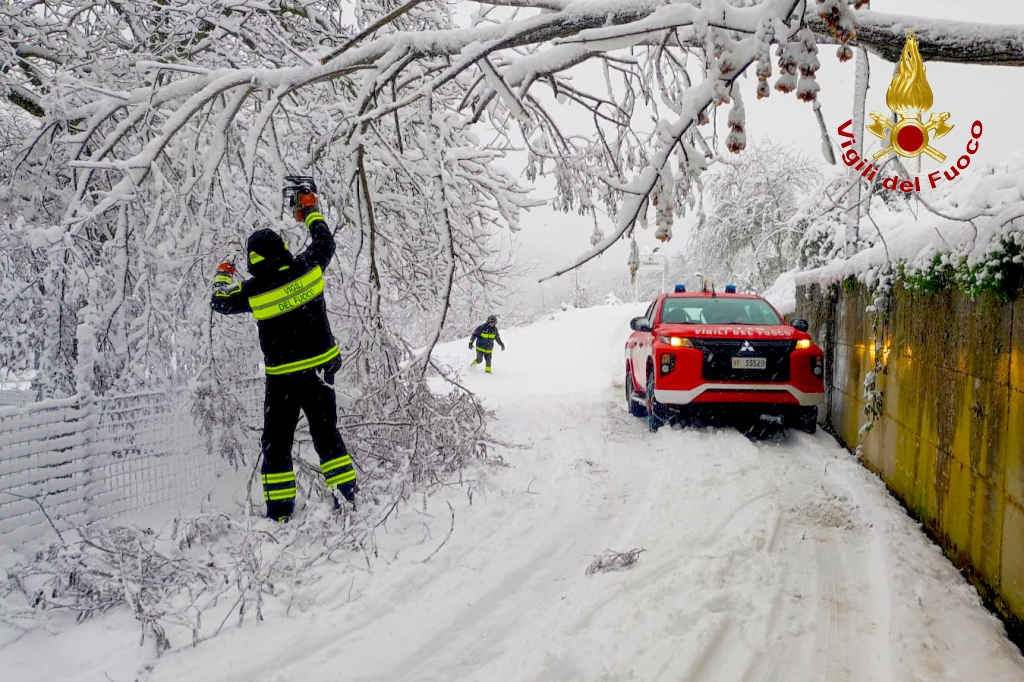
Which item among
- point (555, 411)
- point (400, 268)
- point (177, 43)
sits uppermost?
point (177, 43)

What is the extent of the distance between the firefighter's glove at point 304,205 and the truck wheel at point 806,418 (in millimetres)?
5217

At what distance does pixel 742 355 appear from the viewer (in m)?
6.52

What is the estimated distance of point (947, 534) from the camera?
11.9 ft

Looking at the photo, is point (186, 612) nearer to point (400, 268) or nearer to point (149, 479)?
point (149, 479)

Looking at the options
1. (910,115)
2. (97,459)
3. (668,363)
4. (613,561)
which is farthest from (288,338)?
(668,363)

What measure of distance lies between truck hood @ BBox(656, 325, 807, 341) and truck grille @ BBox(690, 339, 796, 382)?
5cm

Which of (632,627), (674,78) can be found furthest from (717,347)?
(632,627)

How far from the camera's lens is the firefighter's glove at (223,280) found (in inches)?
164

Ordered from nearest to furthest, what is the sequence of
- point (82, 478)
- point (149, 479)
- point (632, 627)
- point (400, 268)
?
point (632, 627)
point (82, 478)
point (149, 479)
point (400, 268)

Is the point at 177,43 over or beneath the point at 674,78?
over

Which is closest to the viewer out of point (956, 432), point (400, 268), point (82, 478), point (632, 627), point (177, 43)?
point (632, 627)

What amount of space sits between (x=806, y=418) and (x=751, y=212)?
18300 millimetres

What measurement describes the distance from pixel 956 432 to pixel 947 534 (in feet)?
2.04

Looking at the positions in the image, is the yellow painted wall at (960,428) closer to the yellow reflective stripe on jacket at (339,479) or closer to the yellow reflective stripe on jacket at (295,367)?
the yellow reflective stripe on jacket at (339,479)
